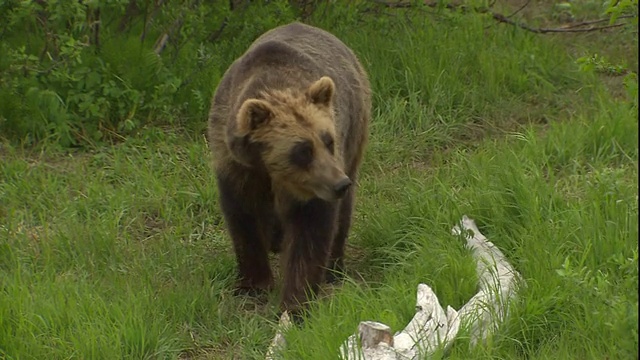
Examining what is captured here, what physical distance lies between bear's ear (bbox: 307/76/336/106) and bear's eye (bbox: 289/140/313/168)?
0.25m

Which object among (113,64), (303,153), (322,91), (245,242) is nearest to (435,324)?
(303,153)

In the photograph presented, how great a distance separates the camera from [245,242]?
210 inches

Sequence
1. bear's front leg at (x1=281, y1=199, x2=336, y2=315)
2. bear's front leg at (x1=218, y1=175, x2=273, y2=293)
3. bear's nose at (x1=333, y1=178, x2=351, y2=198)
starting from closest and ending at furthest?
bear's nose at (x1=333, y1=178, x2=351, y2=198), bear's front leg at (x1=281, y1=199, x2=336, y2=315), bear's front leg at (x1=218, y1=175, x2=273, y2=293)

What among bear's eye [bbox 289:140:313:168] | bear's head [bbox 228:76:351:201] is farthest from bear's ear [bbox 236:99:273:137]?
bear's eye [bbox 289:140:313:168]

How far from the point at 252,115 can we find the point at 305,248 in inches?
29.1

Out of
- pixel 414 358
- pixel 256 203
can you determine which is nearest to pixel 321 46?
pixel 256 203

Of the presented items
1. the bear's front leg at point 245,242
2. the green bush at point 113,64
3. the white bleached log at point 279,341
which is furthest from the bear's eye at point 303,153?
the green bush at point 113,64

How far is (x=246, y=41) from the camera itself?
7.37m

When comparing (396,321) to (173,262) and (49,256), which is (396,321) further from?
(49,256)

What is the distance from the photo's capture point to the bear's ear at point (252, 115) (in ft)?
→ 15.3

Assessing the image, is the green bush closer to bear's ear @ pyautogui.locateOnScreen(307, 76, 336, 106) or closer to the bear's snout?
bear's ear @ pyautogui.locateOnScreen(307, 76, 336, 106)

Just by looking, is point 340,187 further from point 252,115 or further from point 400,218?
point 400,218

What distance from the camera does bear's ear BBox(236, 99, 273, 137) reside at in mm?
4656

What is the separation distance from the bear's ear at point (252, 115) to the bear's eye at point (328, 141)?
252 mm
